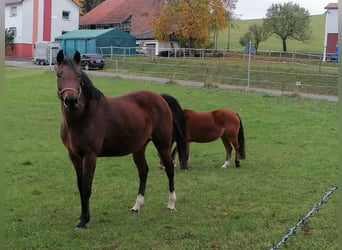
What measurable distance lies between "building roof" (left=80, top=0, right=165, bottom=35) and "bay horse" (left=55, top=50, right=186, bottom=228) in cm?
5457

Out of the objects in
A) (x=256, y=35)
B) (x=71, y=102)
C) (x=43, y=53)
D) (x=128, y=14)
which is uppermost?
(x=128, y=14)

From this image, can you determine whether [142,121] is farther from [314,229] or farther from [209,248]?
[314,229]

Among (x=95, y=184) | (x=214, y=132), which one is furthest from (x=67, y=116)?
(x=214, y=132)

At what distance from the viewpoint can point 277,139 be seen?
11.8 metres

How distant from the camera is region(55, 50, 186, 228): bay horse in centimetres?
485

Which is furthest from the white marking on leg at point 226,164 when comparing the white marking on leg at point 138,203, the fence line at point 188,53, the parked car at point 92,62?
the fence line at point 188,53

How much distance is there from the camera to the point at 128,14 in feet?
206

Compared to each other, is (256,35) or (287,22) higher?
(287,22)

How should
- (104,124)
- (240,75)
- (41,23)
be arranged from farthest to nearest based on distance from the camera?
(41,23)
(240,75)
(104,124)

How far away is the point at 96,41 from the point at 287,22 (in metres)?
25.0

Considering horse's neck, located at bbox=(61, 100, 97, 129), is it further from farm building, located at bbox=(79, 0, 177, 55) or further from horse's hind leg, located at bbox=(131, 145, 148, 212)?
farm building, located at bbox=(79, 0, 177, 55)

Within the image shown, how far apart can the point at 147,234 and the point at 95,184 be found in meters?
2.55

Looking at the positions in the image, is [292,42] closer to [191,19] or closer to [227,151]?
[191,19]

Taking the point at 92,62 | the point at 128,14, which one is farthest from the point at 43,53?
the point at 128,14
